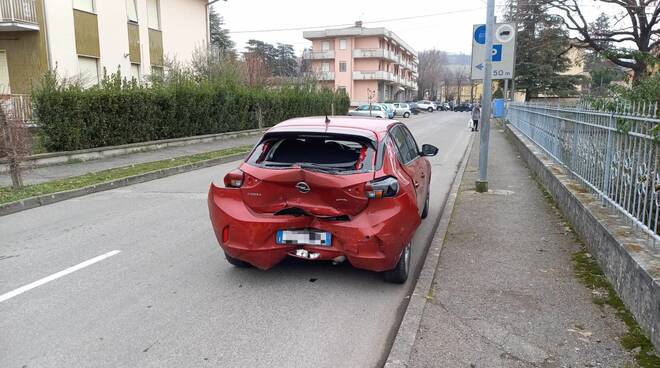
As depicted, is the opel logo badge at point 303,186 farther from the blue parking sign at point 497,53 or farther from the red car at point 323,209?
the blue parking sign at point 497,53

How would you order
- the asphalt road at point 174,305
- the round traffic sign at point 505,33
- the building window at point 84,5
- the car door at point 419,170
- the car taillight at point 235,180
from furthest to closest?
1. the building window at point 84,5
2. the round traffic sign at point 505,33
3. the car door at point 419,170
4. the car taillight at point 235,180
5. the asphalt road at point 174,305

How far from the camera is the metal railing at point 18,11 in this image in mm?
16812

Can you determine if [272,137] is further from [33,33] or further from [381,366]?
[33,33]

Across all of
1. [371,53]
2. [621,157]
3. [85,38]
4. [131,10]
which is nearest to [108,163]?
[85,38]

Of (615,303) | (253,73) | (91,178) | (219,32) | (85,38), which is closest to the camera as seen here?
(615,303)

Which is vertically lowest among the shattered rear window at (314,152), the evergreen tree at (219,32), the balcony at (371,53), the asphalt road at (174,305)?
the asphalt road at (174,305)

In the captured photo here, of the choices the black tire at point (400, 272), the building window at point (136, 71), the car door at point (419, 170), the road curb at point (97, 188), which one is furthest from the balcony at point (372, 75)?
the black tire at point (400, 272)

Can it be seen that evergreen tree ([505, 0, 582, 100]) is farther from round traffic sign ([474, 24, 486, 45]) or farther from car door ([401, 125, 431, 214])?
car door ([401, 125, 431, 214])

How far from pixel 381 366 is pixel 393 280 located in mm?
1515

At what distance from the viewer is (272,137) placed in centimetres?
510

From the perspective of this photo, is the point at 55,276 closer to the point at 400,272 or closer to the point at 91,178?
the point at 400,272

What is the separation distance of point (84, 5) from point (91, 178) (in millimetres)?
11828

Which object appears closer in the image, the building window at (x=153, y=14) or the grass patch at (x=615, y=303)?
the grass patch at (x=615, y=303)

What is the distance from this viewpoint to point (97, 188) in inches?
404
